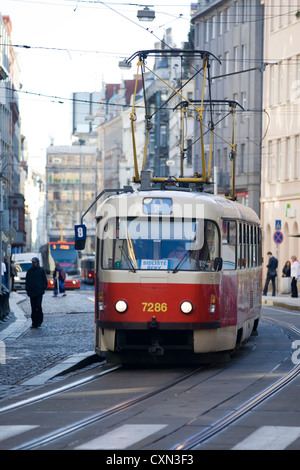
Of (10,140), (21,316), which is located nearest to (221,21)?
(10,140)

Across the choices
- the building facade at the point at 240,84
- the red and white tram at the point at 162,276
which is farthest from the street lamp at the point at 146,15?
the building facade at the point at 240,84

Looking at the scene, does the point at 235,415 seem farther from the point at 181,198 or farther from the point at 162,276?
the point at 181,198

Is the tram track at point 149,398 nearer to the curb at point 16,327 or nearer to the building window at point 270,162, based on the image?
the curb at point 16,327

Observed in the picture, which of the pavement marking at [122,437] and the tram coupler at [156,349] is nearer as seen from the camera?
the pavement marking at [122,437]

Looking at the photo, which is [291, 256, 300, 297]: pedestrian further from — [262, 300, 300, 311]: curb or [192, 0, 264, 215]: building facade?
[192, 0, 264, 215]: building facade

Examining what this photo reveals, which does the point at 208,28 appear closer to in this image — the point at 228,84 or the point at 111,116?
the point at 228,84

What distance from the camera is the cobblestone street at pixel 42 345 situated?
18.0 metres

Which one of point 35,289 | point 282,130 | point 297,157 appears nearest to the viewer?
point 35,289

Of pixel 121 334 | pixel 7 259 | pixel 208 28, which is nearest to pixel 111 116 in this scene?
pixel 208 28

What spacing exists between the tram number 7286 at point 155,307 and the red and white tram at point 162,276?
0.01 meters

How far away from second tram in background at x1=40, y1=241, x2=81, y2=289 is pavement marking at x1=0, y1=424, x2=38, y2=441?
68.1m

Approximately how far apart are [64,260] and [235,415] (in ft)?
232

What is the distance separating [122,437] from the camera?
11438 millimetres

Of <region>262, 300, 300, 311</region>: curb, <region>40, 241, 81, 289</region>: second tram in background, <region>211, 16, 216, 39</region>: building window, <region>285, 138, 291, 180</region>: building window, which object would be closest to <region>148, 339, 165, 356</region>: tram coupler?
<region>262, 300, 300, 311</region>: curb
